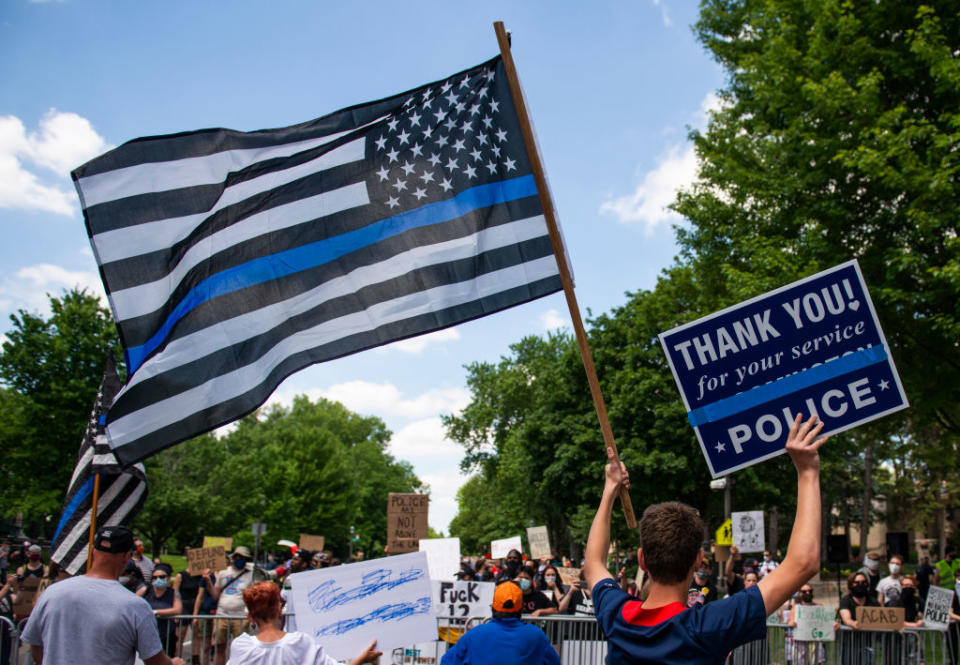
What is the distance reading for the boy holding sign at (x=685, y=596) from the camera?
2408 millimetres

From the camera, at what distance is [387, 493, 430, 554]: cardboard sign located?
13.6 metres

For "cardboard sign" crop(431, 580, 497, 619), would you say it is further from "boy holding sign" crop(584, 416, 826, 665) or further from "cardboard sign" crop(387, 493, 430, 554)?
"boy holding sign" crop(584, 416, 826, 665)

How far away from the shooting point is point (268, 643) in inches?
182

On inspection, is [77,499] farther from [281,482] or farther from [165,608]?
[281,482]

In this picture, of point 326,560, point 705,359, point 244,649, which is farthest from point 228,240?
point 326,560

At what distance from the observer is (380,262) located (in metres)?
5.90

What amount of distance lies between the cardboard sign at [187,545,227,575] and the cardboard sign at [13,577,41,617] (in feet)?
7.44

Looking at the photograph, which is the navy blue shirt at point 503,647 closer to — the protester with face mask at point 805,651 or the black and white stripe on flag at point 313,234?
the black and white stripe on flag at point 313,234

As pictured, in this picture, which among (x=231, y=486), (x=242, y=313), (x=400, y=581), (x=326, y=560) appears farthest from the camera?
(x=231, y=486)

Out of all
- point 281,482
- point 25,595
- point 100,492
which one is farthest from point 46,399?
point 281,482

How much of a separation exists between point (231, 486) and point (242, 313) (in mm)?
58122

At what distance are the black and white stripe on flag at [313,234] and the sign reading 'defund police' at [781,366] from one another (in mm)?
1856

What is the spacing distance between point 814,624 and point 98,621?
32.9 ft

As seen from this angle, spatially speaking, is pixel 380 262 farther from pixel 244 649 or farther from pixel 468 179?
pixel 244 649
